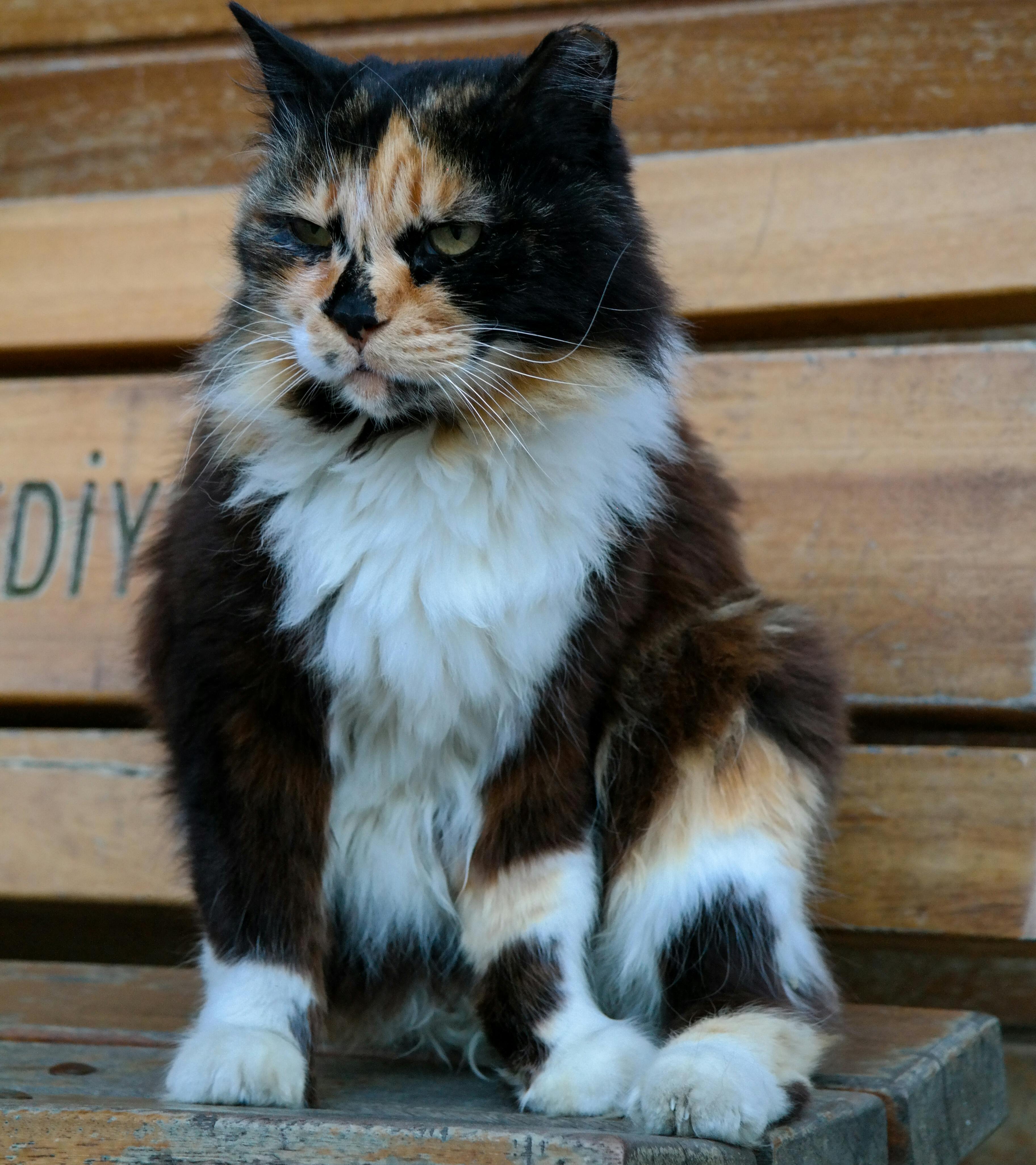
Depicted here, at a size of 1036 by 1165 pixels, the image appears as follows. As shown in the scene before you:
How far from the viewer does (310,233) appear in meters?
1.36

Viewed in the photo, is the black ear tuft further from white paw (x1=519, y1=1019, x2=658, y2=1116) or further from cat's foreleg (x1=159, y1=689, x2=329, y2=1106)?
white paw (x1=519, y1=1019, x2=658, y2=1116)

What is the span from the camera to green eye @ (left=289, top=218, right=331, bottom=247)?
1.34m

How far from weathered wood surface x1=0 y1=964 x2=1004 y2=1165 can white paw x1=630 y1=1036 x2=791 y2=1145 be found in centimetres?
2

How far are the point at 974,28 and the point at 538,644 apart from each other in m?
1.41

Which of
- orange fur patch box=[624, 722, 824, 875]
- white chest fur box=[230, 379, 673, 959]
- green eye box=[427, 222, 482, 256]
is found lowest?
orange fur patch box=[624, 722, 824, 875]

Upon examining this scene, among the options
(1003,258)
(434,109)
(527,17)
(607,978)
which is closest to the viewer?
(434,109)

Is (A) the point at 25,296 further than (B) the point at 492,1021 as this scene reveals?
Yes

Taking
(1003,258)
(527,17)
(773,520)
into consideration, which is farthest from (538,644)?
(527,17)

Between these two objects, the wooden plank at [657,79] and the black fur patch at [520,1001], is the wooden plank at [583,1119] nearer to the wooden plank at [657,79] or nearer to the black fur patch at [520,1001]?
the black fur patch at [520,1001]

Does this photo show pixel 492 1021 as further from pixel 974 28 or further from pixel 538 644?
pixel 974 28

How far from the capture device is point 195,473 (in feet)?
4.82

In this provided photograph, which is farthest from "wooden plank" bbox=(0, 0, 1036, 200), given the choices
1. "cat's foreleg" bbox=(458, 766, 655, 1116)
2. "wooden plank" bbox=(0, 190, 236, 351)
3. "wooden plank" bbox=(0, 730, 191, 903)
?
"cat's foreleg" bbox=(458, 766, 655, 1116)

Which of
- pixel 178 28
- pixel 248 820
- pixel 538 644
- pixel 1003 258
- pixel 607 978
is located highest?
pixel 178 28

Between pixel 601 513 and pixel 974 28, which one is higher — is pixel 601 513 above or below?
below
